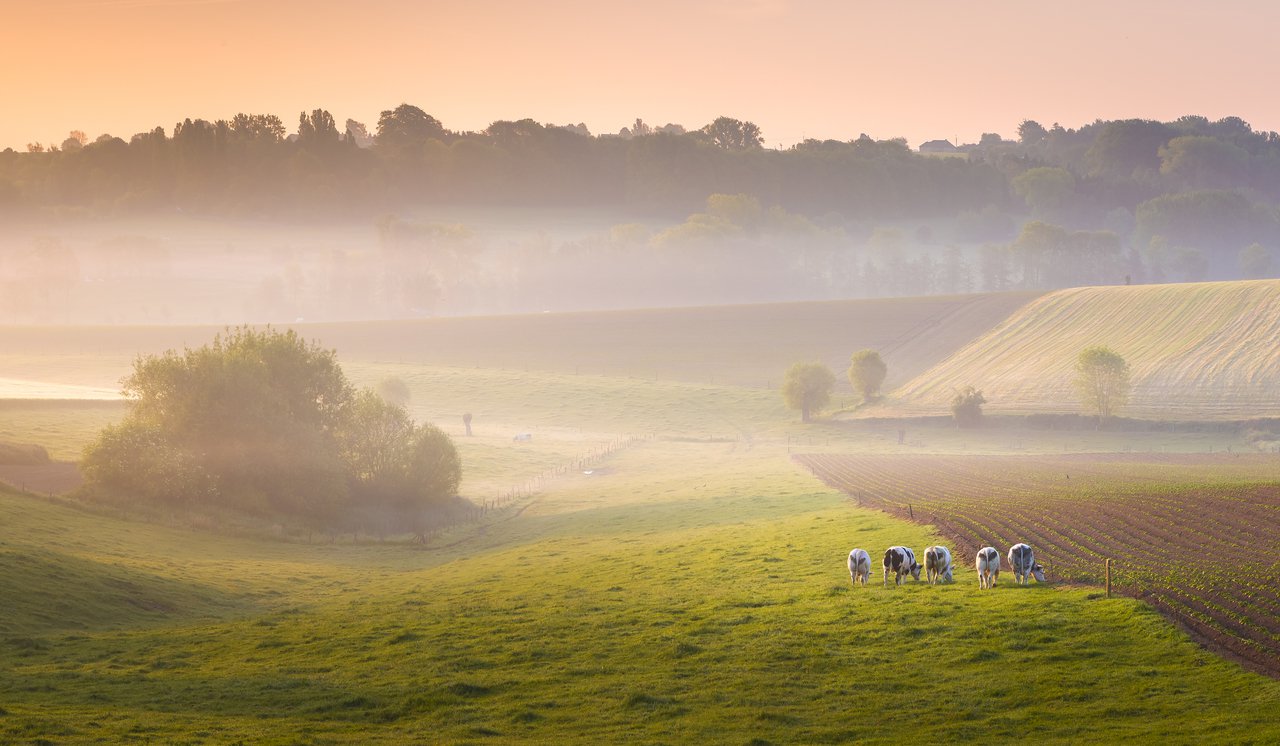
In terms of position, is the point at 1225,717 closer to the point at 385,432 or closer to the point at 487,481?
the point at 385,432

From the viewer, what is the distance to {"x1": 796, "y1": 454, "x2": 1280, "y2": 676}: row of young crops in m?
28.4

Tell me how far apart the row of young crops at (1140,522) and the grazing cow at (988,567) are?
6.69 ft

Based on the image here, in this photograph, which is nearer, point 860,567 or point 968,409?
point 860,567

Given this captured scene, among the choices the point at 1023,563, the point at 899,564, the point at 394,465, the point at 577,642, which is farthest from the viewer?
the point at 394,465

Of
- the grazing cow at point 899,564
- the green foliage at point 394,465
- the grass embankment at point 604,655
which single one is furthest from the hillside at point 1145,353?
the grazing cow at point 899,564

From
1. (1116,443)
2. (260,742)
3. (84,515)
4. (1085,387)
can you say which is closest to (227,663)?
(260,742)

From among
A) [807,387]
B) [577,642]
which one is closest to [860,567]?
[577,642]

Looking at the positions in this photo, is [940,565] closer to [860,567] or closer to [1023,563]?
[860,567]

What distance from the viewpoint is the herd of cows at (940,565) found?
33312 mm

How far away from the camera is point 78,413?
101 meters

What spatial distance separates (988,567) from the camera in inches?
1313

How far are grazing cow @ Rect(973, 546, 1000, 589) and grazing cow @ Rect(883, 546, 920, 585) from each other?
110 inches

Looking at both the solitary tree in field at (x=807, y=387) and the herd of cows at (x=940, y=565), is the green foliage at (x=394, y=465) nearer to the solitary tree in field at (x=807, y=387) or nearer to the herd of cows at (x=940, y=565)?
the herd of cows at (x=940, y=565)

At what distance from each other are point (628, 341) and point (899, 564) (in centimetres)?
14388
